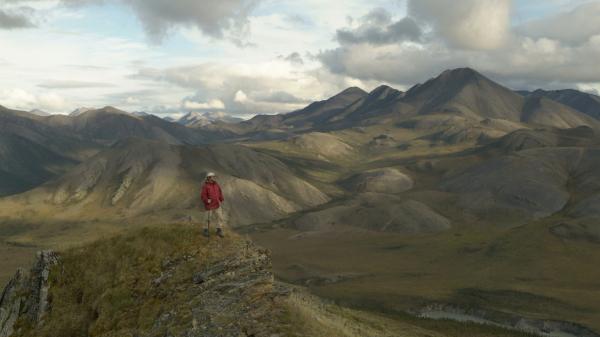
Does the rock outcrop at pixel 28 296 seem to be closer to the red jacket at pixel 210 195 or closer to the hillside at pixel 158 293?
the hillside at pixel 158 293

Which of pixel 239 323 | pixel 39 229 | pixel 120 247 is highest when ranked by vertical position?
pixel 120 247

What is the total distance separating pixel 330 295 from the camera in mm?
83812

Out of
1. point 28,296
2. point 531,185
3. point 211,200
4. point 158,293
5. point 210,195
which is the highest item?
point 210,195

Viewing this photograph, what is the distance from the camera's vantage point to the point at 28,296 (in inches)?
1064

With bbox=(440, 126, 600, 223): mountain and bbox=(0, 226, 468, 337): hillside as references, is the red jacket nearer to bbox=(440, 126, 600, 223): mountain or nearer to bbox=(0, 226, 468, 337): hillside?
bbox=(0, 226, 468, 337): hillside

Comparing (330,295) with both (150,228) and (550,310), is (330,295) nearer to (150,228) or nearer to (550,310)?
(550,310)

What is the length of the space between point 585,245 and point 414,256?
4014 cm

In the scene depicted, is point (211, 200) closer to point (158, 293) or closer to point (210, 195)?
point (210, 195)

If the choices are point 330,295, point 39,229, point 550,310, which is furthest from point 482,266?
point 39,229

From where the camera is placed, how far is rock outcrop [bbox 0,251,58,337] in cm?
2612

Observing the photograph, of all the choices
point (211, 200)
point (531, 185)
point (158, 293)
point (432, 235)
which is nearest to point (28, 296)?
point (158, 293)

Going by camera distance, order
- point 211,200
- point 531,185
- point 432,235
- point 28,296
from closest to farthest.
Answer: point 211,200 < point 28,296 < point 432,235 < point 531,185

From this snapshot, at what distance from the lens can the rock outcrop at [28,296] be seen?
26125 millimetres

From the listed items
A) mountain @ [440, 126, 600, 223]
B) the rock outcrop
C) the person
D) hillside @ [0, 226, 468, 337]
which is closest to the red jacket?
the person
